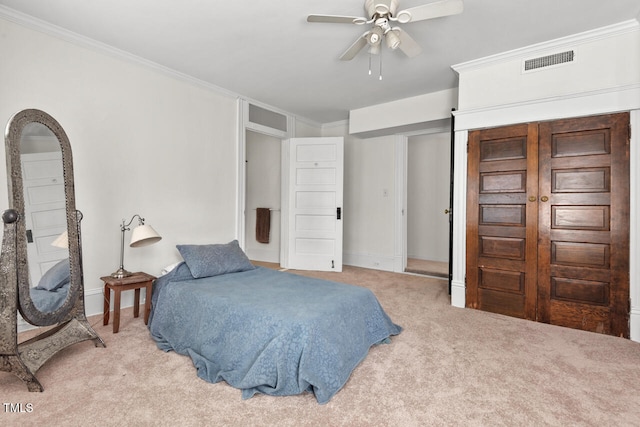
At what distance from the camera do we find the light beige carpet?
61.1 inches

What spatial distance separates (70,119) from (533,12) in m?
3.84

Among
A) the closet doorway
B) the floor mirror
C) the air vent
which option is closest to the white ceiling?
the air vent

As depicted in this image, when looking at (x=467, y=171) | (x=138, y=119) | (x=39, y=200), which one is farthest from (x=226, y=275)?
(x=467, y=171)

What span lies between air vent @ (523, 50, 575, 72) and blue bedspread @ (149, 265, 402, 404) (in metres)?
2.59

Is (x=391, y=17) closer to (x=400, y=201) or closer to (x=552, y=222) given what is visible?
(x=552, y=222)

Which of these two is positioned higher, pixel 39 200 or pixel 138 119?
pixel 138 119

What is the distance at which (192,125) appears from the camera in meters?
3.68

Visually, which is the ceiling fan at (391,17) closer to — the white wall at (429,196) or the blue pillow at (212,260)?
the blue pillow at (212,260)

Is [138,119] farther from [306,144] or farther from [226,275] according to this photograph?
[306,144]

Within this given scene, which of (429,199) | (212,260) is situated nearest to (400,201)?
(429,199)

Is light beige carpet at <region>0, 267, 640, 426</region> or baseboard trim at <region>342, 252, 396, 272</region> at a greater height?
baseboard trim at <region>342, 252, 396, 272</region>

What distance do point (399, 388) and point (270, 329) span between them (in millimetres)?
799

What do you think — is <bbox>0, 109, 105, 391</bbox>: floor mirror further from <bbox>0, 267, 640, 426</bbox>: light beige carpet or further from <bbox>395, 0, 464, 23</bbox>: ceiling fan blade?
<bbox>395, 0, 464, 23</bbox>: ceiling fan blade

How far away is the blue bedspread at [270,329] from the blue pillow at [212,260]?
0.56ft
